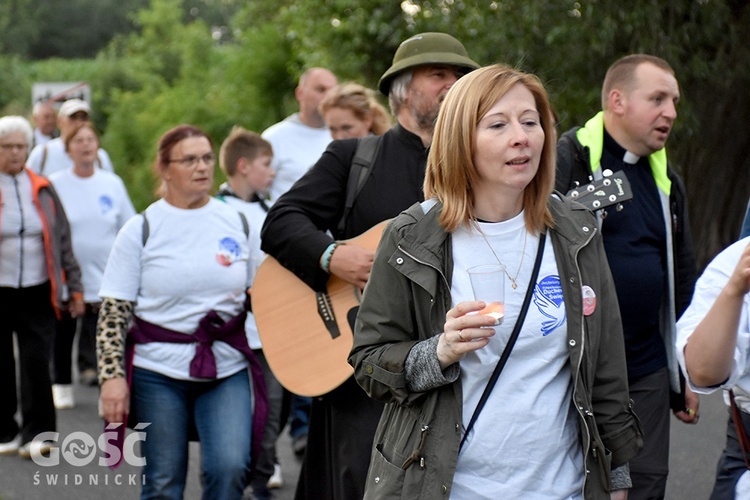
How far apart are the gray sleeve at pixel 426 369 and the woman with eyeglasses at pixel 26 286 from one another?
16.1 feet

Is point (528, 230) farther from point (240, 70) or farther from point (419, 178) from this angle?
point (240, 70)

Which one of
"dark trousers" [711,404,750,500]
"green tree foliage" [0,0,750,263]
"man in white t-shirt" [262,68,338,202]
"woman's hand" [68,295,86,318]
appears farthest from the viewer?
"green tree foliage" [0,0,750,263]

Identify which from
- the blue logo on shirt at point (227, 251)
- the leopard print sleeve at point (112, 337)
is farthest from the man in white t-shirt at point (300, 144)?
the leopard print sleeve at point (112, 337)

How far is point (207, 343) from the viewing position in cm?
473

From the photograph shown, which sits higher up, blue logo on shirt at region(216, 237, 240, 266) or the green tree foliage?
the green tree foliage

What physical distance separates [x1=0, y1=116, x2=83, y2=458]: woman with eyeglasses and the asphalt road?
0.95ft

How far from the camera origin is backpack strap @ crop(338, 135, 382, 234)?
430 cm

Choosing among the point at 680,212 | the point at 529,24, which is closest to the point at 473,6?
the point at 529,24

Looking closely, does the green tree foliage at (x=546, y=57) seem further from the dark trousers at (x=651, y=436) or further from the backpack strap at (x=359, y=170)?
the dark trousers at (x=651, y=436)

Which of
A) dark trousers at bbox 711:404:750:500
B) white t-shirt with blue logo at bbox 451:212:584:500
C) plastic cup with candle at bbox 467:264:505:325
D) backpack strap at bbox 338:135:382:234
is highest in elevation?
backpack strap at bbox 338:135:382:234

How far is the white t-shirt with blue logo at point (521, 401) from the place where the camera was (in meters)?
2.84

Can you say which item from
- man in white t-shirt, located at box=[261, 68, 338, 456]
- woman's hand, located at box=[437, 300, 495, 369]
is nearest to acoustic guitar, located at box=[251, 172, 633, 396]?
woman's hand, located at box=[437, 300, 495, 369]

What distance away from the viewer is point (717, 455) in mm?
7430

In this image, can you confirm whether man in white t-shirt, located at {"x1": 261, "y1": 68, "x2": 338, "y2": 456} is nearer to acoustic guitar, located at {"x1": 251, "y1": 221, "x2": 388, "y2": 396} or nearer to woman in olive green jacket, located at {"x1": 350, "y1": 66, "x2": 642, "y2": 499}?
acoustic guitar, located at {"x1": 251, "y1": 221, "x2": 388, "y2": 396}
